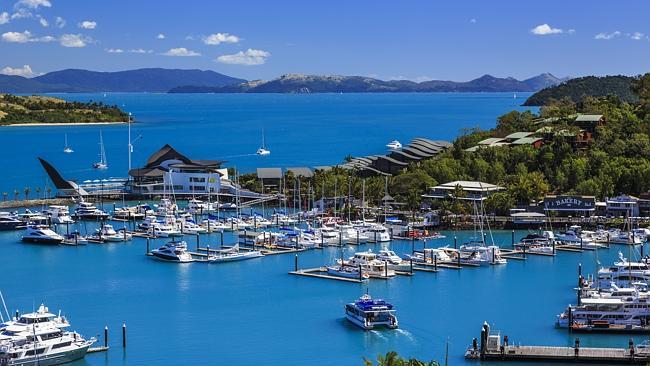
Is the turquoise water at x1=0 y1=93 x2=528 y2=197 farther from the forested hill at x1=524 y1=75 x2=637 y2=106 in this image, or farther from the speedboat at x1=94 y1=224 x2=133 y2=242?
the speedboat at x1=94 y1=224 x2=133 y2=242

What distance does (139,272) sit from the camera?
47656 mm

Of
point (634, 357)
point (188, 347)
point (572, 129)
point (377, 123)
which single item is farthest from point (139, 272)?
point (377, 123)

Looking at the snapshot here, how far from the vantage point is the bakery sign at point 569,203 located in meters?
59.7

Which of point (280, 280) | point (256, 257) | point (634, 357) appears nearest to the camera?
point (634, 357)

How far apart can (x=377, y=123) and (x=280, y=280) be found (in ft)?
454

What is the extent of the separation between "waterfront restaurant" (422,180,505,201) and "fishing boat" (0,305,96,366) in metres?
34.0

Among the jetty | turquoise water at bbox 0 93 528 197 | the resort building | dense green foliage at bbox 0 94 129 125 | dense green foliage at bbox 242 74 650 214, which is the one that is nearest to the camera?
the jetty

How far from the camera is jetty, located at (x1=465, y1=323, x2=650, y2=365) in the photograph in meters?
31.7

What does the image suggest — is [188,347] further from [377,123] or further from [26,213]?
[377,123]

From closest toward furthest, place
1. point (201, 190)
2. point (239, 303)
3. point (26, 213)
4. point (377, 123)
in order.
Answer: point (239, 303), point (26, 213), point (201, 190), point (377, 123)

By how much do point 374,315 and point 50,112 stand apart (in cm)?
14936

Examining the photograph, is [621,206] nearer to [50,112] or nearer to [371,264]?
[371,264]

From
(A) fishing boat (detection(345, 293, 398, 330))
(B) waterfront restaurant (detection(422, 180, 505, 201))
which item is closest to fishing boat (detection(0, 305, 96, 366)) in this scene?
(A) fishing boat (detection(345, 293, 398, 330))

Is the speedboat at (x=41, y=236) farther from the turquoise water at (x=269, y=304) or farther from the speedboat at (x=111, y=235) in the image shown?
the speedboat at (x=111, y=235)
